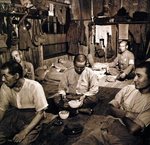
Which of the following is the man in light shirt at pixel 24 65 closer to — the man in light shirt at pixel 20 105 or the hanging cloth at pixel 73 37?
the man in light shirt at pixel 20 105

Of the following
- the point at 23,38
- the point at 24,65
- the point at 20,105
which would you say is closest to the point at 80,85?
the point at 20,105

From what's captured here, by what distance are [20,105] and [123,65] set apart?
146 inches

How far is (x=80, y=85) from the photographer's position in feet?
13.2

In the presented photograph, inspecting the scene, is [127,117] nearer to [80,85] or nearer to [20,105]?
[80,85]

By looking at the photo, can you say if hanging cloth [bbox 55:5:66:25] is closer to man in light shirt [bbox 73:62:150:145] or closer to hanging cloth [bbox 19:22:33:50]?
hanging cloth [bbox 19:22:33:50]

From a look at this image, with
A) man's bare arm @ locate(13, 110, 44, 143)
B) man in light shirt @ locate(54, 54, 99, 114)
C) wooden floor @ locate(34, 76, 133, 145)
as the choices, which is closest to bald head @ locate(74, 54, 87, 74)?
man in light shirt @ locate(54, 54, 99, 114)

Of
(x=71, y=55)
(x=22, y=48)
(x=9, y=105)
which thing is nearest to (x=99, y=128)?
(x=9, y=105)

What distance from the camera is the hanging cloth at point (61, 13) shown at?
7462 mm

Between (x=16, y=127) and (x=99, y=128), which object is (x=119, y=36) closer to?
(x=99, y=128)

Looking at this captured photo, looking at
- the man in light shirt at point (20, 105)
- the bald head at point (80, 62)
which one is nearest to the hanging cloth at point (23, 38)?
the bald head at point (80, 62)

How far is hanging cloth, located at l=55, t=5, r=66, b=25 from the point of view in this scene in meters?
7.46

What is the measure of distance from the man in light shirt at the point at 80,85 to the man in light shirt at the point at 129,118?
829mm

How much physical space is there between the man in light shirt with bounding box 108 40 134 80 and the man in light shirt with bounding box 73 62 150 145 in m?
2.22

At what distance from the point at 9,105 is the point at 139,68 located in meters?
2.32
